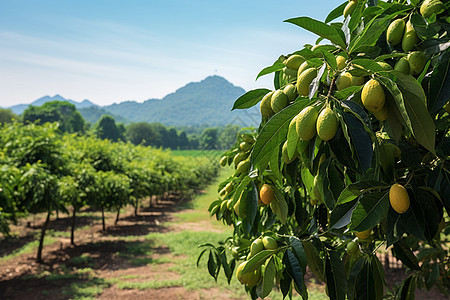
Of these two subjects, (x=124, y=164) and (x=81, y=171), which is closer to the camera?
(x=81, y=171)

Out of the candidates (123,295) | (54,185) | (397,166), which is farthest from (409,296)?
(54,185)

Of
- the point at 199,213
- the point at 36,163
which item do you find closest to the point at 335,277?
the point at 36,163

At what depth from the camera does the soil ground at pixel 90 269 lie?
602cm

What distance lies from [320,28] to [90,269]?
789cm

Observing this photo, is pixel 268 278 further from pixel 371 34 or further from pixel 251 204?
pixel 371 34

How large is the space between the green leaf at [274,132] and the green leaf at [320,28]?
0.24 meters

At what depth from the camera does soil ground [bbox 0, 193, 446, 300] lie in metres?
6.02

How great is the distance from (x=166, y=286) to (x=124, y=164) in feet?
23.1

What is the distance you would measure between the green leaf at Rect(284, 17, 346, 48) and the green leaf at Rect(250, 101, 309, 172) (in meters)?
0.24

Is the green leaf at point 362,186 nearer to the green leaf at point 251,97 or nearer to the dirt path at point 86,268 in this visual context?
the green leaf at point 251,97

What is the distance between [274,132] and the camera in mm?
728

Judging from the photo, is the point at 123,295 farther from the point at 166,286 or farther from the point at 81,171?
the point at 81,171

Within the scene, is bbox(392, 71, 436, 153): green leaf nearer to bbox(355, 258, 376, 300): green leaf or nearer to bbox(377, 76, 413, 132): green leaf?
bbox(377, 76, 413, 132): green leaf

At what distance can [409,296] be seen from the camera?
4.07 feet
